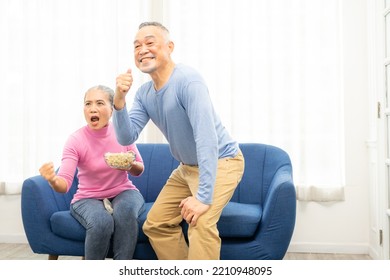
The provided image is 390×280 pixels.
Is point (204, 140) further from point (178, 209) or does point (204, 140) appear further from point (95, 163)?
point (95, 163)

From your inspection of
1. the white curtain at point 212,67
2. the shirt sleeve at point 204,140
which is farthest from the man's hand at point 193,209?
the white curtain at point 212,67

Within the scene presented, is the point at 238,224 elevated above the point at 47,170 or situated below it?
below

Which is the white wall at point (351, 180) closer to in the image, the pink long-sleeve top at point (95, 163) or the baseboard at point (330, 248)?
the baseboard at point (330, 248)

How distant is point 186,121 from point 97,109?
2.14 feet

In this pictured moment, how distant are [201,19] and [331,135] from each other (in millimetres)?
1202

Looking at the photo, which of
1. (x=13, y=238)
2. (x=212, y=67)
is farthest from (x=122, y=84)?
(x=13, y=238)

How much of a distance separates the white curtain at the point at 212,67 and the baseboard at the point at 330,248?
33 cm

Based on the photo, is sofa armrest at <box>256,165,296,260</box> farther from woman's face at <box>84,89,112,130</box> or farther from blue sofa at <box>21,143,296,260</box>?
woman's face at <box>84,89,112,130</box>

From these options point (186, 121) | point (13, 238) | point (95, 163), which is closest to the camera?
point (186, 121)

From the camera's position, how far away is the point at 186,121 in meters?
1.94

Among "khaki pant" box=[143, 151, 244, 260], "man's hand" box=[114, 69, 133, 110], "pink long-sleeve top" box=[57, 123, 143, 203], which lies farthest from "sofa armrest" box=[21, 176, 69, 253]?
"man's hand" box=[114, 69, 133, 110]

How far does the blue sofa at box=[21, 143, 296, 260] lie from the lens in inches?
88.2

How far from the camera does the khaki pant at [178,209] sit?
76.3 inches
